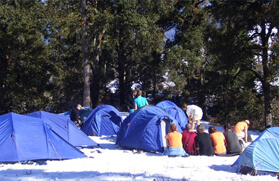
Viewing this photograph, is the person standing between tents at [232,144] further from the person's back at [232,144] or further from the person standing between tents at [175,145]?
the person standing between tents at [175,145]

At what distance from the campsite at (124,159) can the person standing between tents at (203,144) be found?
0.29 m

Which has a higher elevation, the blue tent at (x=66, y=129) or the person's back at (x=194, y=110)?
the person's back at (x=194, y=110)

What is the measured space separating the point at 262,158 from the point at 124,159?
364 centimetres

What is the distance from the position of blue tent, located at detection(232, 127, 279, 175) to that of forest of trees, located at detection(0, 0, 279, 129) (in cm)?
907

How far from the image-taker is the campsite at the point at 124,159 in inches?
258

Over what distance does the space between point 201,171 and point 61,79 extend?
2100 centimetres

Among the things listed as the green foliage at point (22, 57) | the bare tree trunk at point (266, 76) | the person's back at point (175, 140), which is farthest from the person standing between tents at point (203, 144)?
the green foliage at point (22, 57)

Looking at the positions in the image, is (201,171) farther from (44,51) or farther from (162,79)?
(162,79)

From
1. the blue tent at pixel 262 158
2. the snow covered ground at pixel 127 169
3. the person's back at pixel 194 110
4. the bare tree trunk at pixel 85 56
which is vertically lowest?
the snow covered ground at pixel 127 169

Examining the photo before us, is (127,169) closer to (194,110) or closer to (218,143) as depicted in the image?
(218,143)

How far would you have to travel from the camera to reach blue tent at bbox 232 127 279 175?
22.4 feet

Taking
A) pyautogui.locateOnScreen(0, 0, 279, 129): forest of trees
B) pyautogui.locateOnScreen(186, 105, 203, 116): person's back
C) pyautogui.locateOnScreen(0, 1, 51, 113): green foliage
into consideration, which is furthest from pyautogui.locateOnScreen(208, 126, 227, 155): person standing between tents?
pyautogui.locateOnScreen(0, 1, 51, 113): green foliage

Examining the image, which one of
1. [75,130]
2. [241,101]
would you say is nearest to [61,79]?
[241,101]

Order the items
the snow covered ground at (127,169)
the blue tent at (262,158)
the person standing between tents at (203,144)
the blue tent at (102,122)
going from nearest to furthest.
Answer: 1. the snow covered ground at (127,169)
2. the blue tent at (262,158)
3. the person standing between tents at (203,144)
4. the blue tent at (102,122)
